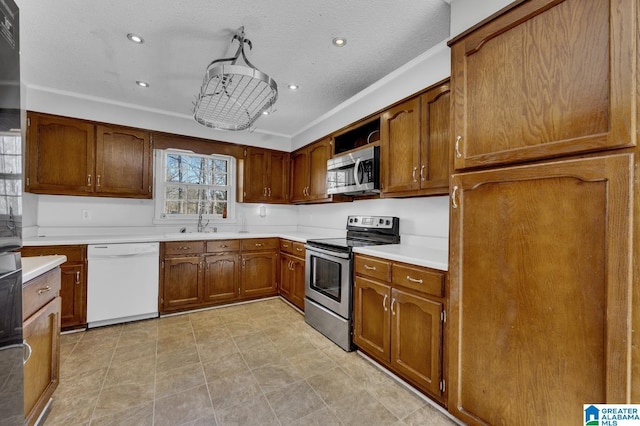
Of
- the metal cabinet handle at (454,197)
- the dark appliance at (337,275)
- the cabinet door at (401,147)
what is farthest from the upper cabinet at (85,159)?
the metal cabinet handle at (454,197)

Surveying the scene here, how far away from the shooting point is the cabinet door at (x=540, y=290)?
100 cm

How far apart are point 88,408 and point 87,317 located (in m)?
1.42

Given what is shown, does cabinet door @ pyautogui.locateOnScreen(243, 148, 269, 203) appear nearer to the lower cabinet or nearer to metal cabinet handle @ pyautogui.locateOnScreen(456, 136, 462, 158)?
the lower cabinet

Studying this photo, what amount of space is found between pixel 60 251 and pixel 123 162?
117cm

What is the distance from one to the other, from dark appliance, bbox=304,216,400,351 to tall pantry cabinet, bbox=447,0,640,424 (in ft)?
3.28

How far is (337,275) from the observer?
8.39ft

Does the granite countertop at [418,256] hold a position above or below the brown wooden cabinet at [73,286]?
above

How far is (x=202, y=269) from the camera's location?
10.9 ft

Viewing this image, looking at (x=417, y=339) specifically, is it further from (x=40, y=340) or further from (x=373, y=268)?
(x=40, y=340)

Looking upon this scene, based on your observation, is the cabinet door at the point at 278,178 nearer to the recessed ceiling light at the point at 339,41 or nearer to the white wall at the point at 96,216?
the white wall at the point at 96,216

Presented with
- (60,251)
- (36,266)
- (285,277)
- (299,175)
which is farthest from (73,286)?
(299,175)

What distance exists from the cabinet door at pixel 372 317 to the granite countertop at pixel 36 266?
200 centimetres

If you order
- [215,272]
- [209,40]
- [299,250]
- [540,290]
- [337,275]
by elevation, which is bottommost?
[215,272]

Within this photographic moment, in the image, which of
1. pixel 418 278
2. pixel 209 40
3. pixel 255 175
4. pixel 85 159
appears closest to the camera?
pixel 418 278
